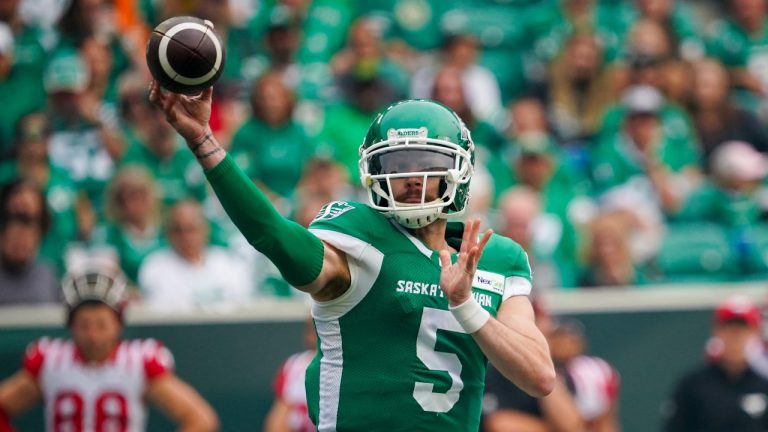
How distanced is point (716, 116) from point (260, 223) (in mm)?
7779

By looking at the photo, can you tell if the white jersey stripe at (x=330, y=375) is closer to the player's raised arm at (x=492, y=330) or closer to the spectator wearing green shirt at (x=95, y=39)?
the player's raised arm at (x=492, y=330)

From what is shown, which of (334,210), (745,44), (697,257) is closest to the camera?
(334,210)

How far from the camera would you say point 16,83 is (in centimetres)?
929

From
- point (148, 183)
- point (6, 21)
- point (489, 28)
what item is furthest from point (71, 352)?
point (489, 28)

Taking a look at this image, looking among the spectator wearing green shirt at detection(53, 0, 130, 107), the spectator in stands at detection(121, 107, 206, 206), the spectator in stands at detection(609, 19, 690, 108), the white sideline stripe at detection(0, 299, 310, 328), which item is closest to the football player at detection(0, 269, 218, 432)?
the white sideline stripe at detection(0, 299, 310, 328)

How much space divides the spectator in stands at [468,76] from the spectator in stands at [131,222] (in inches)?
→ 101

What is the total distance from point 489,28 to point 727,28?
2.17 metres

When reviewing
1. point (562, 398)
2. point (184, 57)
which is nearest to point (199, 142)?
point (184, 57)

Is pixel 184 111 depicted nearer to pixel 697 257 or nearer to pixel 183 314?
pixel 183 314

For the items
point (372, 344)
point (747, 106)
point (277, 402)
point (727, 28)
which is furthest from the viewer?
point (727, 28)

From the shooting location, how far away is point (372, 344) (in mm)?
3701

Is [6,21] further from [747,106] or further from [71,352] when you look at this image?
[747,106]

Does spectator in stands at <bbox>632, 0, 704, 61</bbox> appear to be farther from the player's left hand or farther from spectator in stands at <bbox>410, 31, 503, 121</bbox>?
the player's left hand

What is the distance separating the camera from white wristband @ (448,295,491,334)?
11.5 ft
